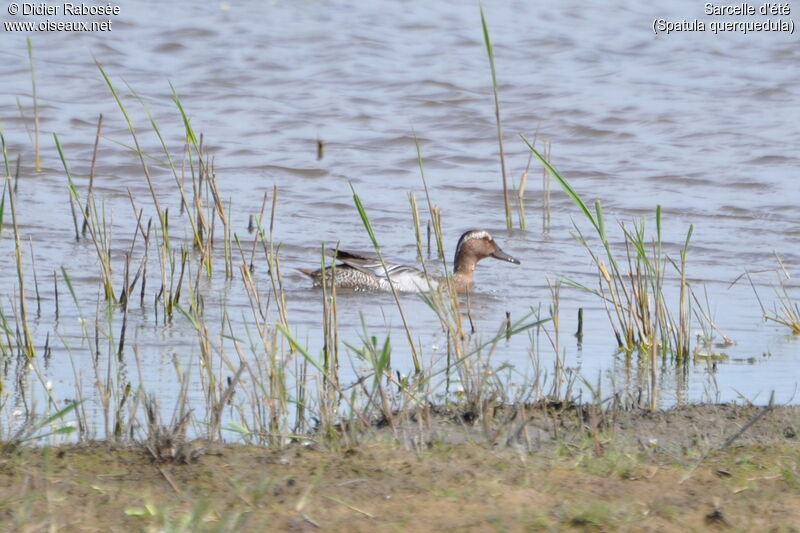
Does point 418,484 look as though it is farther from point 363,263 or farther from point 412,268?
point 363,263

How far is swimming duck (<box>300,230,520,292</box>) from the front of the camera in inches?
347

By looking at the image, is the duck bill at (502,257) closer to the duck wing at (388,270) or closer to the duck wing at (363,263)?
the duck wing at (388,270)

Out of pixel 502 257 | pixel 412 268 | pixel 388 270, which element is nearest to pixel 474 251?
pixel 502 257

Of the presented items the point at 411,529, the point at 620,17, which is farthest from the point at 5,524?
the point at 620,17

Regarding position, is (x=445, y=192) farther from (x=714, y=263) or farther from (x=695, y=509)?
(x=695, y=509)

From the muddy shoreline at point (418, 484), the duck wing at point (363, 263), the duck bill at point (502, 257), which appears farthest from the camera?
the duck bill at point (502, 257)

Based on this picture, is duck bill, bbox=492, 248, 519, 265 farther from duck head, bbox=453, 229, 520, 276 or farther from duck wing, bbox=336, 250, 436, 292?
duck wing, bbox=336, 250, 436, 292

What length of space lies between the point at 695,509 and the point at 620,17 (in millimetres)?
15858

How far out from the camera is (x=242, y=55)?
54.0 feet

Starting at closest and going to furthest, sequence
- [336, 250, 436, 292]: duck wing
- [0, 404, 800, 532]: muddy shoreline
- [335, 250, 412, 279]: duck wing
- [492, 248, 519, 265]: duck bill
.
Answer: [0, 404, 800, 532]: muddy shoreline < [336, 250, 436, 292]: duck wing < [335, 250, 412, 279]: duck wing < [492, 248, 519, 265]: duck bill

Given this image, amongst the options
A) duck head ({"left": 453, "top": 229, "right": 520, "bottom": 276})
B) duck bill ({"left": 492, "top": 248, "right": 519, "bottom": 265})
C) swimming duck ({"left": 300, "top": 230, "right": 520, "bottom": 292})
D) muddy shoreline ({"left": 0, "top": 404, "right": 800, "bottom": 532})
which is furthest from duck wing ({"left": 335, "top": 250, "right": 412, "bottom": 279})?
muddy shoreline ({"left": 0, "top": 404, "right": 800, "bottom": 532})

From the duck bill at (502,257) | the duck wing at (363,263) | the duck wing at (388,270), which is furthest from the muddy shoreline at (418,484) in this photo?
the duck bill at (502,257)

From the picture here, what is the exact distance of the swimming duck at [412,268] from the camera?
8.81m

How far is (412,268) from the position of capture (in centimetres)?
866
